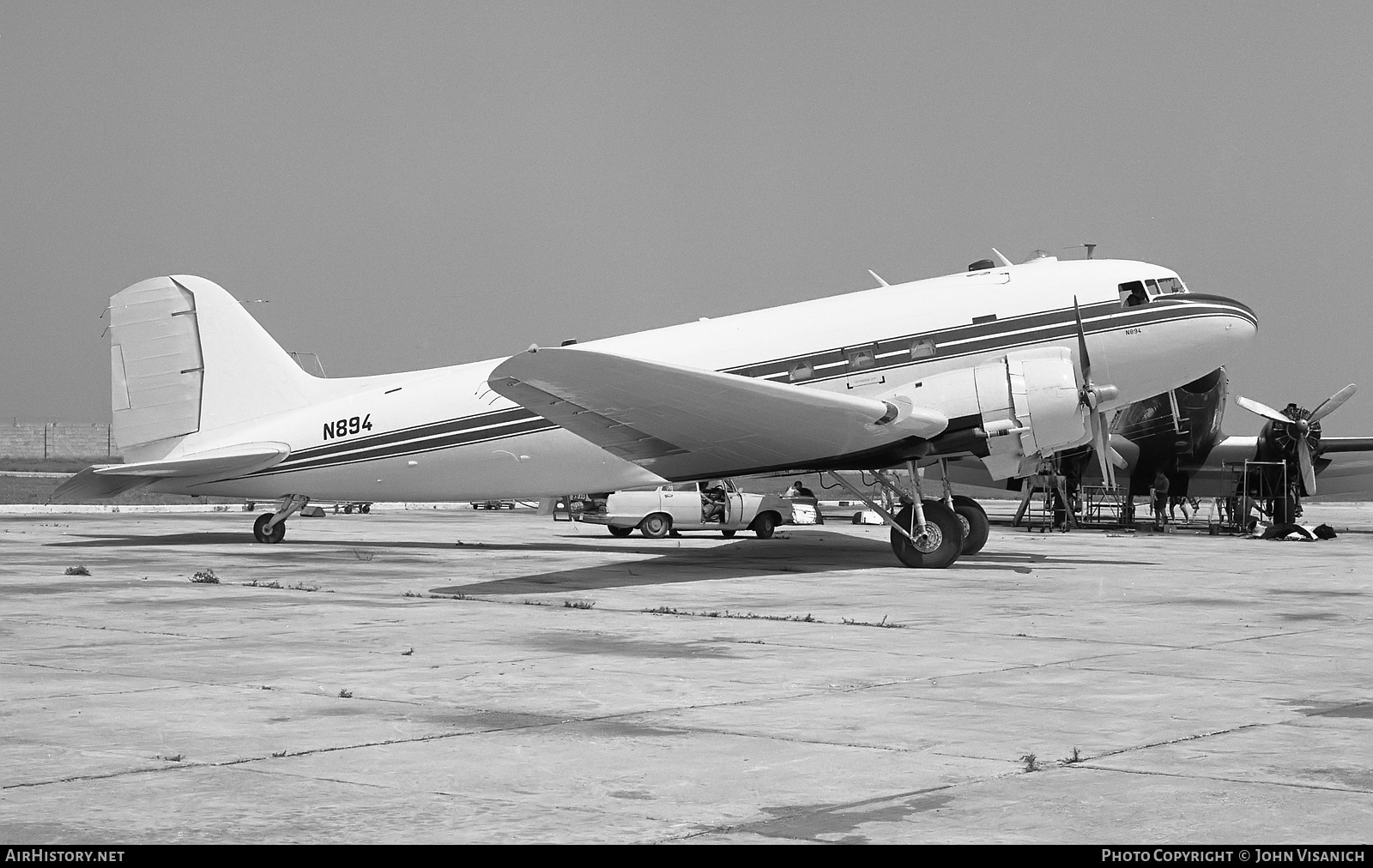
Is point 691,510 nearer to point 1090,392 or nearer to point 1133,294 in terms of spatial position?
point 1090,392

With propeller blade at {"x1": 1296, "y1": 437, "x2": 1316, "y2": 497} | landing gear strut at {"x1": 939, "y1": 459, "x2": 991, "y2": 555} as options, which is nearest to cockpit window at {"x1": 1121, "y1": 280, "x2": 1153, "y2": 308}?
landing gear strut at {"x1": 939, "y1": 459, "x2": 991, "y2": 555}

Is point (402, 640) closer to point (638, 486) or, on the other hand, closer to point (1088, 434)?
point (638, 486)

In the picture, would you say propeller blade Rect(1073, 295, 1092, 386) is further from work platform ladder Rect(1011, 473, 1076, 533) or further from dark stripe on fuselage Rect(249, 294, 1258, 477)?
work platform ladder Rect(1011, 473, 1076, 533)

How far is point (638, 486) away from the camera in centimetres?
2378

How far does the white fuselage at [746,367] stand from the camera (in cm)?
2134

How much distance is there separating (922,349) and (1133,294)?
3801 millimetres

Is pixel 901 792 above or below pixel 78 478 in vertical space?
below

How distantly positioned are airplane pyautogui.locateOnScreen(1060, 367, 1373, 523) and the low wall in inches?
4248

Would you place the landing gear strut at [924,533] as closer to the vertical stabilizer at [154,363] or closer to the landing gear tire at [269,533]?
the landing gear tire at [269,533]

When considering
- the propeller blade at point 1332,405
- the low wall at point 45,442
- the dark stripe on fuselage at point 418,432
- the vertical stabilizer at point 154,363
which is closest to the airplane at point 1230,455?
the propeller blade at point 1332,405

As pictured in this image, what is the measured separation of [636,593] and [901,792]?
10902 millimetres

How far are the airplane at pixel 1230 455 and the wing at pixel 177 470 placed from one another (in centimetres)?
2434

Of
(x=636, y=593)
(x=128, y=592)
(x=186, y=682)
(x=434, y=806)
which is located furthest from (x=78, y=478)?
(x=434, y=806)

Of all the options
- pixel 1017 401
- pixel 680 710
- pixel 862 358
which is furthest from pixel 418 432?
pixel 680 710
